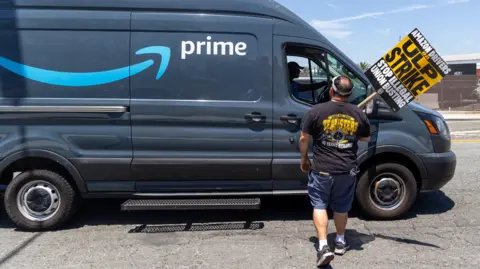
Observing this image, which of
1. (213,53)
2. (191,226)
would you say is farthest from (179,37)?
(191,226)

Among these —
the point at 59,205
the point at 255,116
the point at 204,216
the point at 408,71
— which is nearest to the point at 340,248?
the point at 255,116

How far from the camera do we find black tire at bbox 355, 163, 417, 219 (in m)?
4.62

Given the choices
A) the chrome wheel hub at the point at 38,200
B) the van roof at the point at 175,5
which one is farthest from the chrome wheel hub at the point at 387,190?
the chrome wheel hub at the point at 38,200

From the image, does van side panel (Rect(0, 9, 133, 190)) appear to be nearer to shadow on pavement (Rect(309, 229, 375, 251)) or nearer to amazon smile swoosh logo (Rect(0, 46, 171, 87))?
amazon smile swoosh logo (Rect(0, 46, 171, 87))

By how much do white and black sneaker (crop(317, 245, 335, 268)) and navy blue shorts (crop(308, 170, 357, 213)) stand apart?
1.32ft

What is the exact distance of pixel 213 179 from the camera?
4566 millimetres

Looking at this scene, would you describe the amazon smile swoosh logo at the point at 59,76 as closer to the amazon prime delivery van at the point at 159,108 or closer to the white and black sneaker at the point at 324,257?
the amazon prime delivery van at the point at 159,108

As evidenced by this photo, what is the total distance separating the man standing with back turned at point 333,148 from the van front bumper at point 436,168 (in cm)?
135

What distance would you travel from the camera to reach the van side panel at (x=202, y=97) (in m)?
4.39

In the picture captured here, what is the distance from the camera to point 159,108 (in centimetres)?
438

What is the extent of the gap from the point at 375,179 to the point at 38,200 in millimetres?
3846

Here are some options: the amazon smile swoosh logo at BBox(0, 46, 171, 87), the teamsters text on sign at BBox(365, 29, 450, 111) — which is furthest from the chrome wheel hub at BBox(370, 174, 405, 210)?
the amazon smile swoosh logo at BBox(0, 46, 171, 87)

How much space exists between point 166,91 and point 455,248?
338cm

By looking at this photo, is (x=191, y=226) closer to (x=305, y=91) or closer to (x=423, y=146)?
(x=305, y=91)
